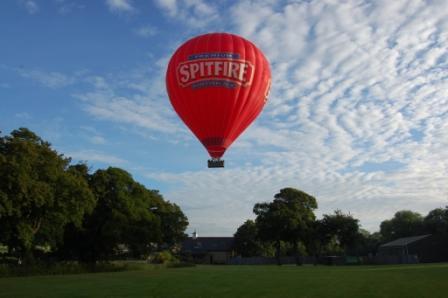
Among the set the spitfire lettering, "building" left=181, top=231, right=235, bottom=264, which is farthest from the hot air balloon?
"building" left=181, top=231, right=235, bottom=264

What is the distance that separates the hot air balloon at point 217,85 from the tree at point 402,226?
88012mm

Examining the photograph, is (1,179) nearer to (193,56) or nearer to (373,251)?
(193,56)

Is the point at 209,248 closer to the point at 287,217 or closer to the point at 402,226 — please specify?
the point at 402,226

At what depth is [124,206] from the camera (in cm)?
5888

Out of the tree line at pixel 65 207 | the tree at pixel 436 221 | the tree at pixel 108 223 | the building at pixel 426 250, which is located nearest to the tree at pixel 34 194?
the tree line at pixel 65 207

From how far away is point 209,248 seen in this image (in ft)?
438

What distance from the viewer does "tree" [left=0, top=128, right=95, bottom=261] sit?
38.9 m

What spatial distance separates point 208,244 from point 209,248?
2021mm

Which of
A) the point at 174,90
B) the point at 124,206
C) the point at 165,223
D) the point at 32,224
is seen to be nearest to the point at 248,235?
the point at 165,223

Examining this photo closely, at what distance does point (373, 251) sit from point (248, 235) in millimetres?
28144

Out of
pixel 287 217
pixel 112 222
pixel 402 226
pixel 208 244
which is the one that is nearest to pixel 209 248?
pixel 208 244

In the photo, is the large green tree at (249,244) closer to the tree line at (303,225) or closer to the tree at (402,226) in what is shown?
the tree line at (303,225)

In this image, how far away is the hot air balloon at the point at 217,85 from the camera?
23656 mm

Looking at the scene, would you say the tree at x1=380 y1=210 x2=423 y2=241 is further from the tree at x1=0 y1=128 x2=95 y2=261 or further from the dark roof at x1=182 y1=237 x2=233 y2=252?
the tree at x1=0 y1=128 x2=95 y2=261
